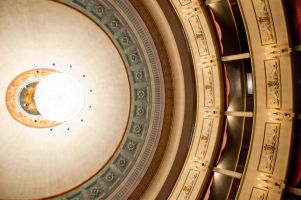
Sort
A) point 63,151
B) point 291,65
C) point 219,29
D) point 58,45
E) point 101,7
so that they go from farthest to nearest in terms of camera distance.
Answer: point 63,151 < point 58,45 < point 101,7 < point 219,29 < point 291,65

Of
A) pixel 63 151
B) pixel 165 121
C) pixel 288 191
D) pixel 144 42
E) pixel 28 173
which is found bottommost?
pixel 28 173

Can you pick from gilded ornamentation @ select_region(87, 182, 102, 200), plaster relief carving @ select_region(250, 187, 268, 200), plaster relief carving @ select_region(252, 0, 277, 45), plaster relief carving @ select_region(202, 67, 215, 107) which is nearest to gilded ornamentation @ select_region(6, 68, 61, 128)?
gilded ornamentation @ select_region(87, 182, 102, 200)

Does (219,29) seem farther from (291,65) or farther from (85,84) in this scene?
Result: (85,84)

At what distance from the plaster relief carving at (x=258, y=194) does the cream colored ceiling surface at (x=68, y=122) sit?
17.3 feet

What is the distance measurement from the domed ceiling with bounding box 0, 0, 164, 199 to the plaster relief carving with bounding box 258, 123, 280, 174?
3868 millimetres

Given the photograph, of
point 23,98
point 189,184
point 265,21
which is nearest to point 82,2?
point 23,98

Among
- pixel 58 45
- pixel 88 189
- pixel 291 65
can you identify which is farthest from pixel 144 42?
pixel 88 189

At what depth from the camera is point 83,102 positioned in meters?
8.95

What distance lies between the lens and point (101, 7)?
8.88 m

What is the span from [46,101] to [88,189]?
367cm

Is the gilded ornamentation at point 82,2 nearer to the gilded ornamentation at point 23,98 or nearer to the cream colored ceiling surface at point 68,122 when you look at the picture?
the cream colored ceiling surface at point 68,122

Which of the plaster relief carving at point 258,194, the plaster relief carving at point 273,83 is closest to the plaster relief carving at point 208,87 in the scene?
the plaster relief carving at point 273,83

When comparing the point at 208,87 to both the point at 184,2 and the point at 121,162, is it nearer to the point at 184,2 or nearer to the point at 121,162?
the point at 184,2

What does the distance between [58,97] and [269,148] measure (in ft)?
18.7
